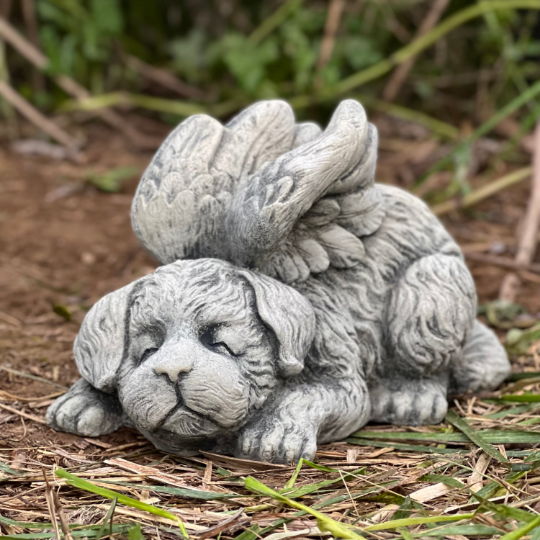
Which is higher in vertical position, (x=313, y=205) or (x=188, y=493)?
(x=313, y=205)

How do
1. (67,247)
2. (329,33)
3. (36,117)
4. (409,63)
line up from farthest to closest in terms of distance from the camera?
1. (409,63)
2. (329,33)
3. (36,117)
4. (67,247)

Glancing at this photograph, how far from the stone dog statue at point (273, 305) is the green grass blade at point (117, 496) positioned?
0.81 feet

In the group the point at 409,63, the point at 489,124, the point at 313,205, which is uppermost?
the point at 409,63

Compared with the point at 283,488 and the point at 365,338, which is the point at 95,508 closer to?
the point at 283,488

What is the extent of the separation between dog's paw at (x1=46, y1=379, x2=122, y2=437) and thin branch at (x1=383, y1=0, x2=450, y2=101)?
163 inches

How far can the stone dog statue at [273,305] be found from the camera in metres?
2.22

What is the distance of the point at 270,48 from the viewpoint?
17.7 feet

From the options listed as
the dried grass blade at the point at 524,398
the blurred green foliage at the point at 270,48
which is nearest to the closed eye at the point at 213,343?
the dried grass blade at the point at 524,398

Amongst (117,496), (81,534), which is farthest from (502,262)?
(81,534)

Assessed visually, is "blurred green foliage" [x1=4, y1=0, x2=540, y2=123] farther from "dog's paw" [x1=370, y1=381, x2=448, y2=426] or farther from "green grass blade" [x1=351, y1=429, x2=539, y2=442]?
"green grass blade" [x1=351, y1=429, x2=539, y2=442]

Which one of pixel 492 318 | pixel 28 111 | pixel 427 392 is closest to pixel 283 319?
pixel 427 392

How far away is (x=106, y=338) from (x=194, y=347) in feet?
0.96

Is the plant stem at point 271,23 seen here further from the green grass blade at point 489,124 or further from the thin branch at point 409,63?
the green grass blade at point 489,124

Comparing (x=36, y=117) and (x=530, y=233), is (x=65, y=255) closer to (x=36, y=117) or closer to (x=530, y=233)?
(x=36, y=117)
